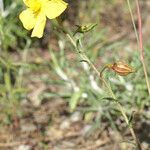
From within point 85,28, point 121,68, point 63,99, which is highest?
point 85,28

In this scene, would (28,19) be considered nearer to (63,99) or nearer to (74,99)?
(74,99)

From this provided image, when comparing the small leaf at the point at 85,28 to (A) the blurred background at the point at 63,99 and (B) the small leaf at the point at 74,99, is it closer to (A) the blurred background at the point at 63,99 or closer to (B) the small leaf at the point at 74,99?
(A) the blurred background at the point at 63,99

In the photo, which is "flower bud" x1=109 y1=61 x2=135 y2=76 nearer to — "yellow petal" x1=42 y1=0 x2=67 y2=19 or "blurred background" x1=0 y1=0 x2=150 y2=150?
"yellow petal" x1=42 y1=0 x2=67 y2=19

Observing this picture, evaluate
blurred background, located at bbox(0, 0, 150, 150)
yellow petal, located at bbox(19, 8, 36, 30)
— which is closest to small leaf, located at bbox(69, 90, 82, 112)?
blurred background, located at bbox(0, 0, 150, 150)

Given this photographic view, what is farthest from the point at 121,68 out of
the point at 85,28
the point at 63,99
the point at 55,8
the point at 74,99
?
the point at 63,99

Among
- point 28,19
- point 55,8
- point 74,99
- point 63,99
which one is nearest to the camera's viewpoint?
point 55,8

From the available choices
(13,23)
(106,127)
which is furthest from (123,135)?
(13,23)
